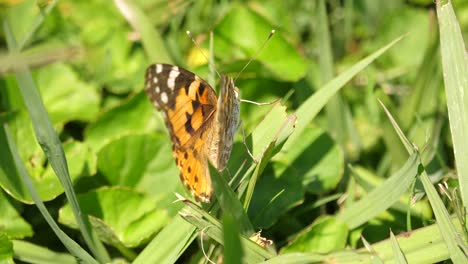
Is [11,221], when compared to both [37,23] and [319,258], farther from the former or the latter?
[319,258]

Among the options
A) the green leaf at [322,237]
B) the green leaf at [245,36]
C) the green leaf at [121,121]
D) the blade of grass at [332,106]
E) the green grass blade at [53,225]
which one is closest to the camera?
the green grass blade at [53,225]

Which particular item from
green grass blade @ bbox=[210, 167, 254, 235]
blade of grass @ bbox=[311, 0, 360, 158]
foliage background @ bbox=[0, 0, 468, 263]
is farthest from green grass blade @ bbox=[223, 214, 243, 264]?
blade of grass @ bbox=[311, 0, 360, 158]

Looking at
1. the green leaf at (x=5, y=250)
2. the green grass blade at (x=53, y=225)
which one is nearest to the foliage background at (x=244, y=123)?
the green leaf at (x=5, y=250)

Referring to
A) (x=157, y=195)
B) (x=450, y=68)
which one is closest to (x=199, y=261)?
(x=157, y=195)

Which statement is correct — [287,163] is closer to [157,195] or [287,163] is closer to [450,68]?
[157,195]

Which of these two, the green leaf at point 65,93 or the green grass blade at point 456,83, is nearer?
the green grass blade at point 456,83

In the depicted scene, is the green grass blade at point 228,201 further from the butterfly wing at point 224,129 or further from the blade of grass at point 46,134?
the blade of grass at point 46,134

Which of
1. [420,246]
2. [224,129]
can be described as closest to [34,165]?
[224,129]
